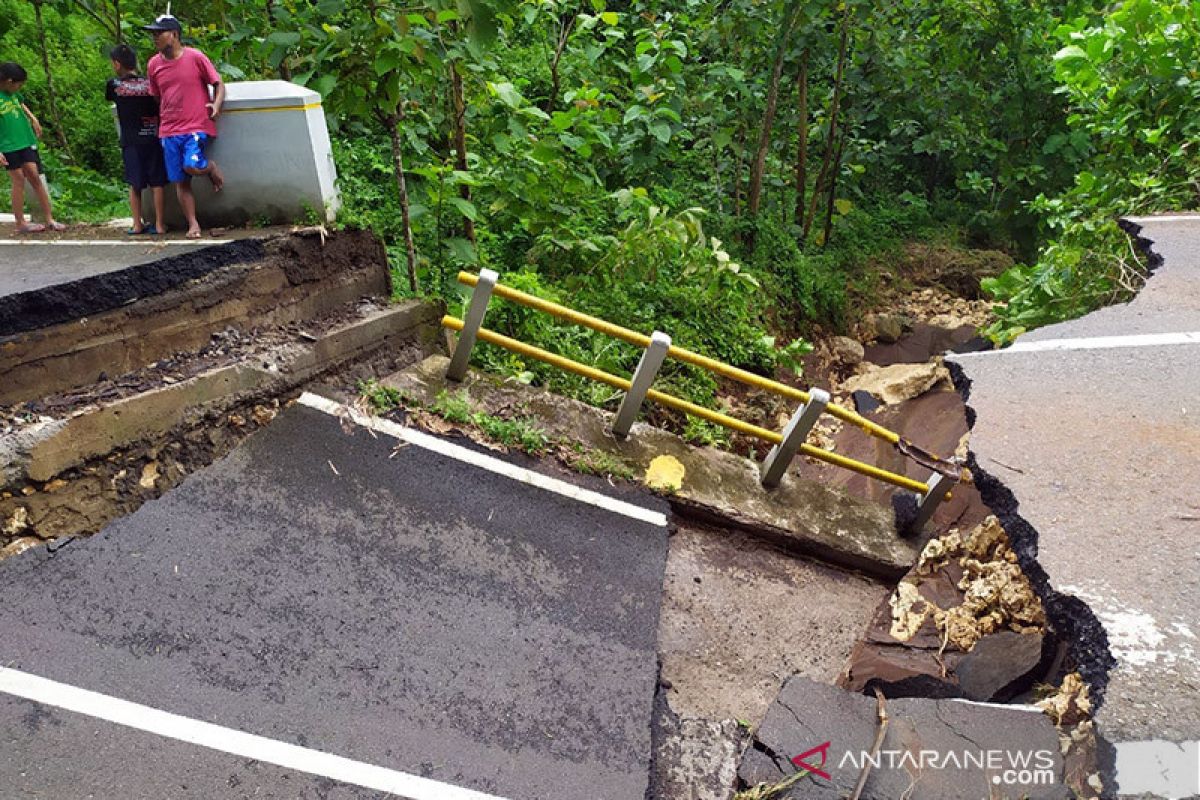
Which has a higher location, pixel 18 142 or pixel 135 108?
pixel 135 108

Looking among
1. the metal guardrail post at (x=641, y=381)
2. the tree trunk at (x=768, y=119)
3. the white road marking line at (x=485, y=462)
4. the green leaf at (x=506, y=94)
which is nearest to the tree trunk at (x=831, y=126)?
the tree trunk at (x=768, y=119)

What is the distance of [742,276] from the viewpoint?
8.37m

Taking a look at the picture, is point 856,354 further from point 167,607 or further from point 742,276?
point 167,607

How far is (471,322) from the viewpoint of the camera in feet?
18.6

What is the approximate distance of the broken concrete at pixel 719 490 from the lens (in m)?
5.77

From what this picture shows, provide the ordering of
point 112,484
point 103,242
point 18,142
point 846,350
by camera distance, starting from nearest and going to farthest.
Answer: point 112,484 < point 103,242 < point 18,142 < point 846,350

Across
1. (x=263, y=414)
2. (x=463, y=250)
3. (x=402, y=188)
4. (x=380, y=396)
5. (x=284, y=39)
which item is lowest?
(x=380, y=396)

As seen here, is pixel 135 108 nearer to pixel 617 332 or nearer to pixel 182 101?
pixel 182 101

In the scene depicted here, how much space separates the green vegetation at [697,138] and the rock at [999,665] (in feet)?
7.89

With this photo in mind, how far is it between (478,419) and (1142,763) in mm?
4122

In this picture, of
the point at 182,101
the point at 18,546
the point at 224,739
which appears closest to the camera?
the point at 224,739

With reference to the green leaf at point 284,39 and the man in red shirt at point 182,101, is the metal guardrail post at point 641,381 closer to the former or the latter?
the man in red shirt at point 182,101

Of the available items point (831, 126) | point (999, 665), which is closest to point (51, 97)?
point (831, 126)

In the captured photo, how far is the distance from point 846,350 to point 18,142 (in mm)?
9284
